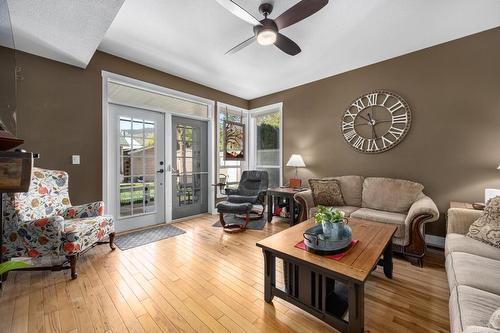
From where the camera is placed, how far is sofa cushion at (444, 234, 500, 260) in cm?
162

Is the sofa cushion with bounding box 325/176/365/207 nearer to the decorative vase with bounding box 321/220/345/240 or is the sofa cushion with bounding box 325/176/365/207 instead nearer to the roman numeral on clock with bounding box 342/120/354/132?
the roman numeral on clock with bounding box 342/120/354/132

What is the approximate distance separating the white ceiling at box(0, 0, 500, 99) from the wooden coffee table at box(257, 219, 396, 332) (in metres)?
2.24

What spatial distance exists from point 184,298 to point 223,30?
2.81 m

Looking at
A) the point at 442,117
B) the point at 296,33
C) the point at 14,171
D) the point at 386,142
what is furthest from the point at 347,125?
the point at 14,171

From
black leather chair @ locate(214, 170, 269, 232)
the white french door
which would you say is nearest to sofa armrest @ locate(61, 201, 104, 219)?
the white french door

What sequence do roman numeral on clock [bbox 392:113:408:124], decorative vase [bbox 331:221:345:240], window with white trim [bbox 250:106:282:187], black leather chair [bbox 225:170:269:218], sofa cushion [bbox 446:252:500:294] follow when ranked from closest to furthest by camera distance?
sofa cushion [bbox 446:252:500:294]
decorative vase [bbox 331:221:345:240]
roman numeral on clock [bbox 392:113:408:124]
black leather chair [bbox 225:170:269:218]
window with white trim [bbox 250:106:282:187]

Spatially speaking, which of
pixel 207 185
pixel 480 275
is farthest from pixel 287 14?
pixel 207 185

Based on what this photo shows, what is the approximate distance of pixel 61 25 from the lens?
209 centimetres

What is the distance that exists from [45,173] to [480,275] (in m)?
4.05

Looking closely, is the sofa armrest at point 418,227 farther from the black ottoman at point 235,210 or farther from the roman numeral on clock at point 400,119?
the black ottoman at point 235,210

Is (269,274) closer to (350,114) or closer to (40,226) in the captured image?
(40,226)

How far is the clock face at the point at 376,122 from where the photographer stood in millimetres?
3090

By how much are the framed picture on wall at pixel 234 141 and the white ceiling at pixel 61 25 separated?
8.80 ft

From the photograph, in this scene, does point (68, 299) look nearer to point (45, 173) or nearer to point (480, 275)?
point (45, 173)
